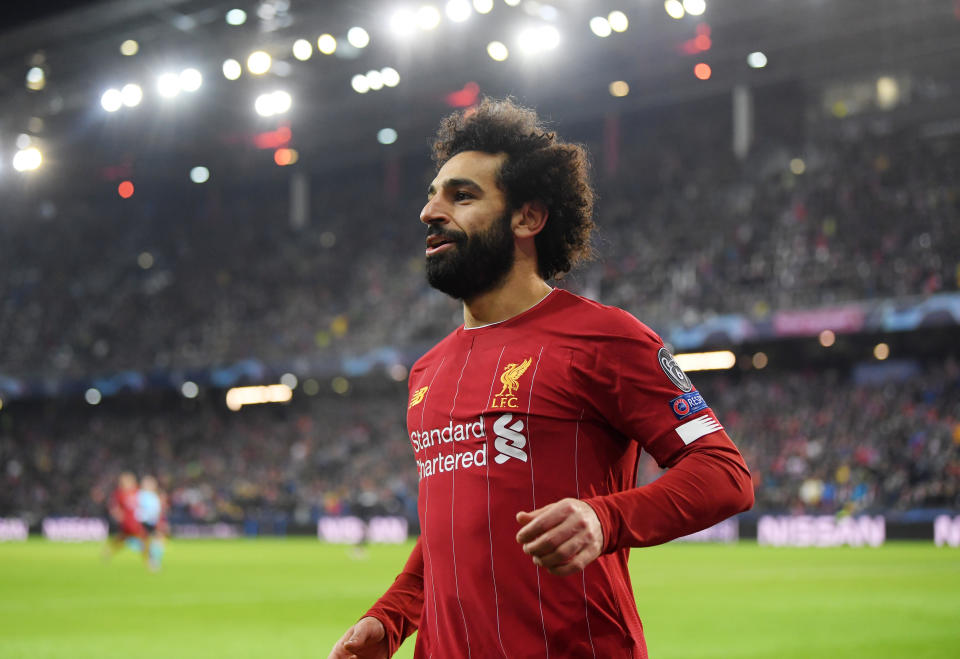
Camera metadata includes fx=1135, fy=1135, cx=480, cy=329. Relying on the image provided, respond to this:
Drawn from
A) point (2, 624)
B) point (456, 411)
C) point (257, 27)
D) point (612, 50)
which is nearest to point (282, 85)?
point (257, 27)

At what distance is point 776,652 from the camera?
976 cm

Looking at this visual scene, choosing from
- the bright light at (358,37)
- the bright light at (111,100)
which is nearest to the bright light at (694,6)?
the bright light at (358,37)

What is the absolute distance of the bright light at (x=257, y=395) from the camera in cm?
4431

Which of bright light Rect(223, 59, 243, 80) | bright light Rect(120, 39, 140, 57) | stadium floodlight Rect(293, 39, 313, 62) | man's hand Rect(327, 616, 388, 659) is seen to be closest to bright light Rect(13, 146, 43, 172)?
bright light Rect(120, 39, 140, 57)

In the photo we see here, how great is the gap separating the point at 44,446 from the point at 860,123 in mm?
33933

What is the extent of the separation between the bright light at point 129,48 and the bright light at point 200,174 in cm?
1525

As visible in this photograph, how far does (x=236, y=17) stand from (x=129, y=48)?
118 inches

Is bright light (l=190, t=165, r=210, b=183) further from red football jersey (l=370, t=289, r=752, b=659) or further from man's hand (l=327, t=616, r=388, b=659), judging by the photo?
red football jersey (l=370, t=289, r=752, b=659)

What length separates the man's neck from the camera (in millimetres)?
3193

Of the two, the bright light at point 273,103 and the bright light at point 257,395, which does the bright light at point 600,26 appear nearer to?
the bright light at point 273,103

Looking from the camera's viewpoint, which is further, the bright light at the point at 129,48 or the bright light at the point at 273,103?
the bright light at the point at 273,103

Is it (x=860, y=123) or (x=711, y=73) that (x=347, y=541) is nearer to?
(x=711, y=73)

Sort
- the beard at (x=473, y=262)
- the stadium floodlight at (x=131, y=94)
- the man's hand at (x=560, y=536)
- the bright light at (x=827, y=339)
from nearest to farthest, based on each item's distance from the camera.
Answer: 1. the man's hand at (x=560, y=536)
2. the beard at (x=473, y=262)
3. the stadium floodlight at (x=131, y=94)
4. the bright light at (x=827, y=339)

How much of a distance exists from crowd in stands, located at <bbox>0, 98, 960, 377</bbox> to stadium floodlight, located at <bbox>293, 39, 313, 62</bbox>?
10613mm
